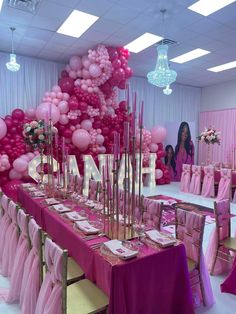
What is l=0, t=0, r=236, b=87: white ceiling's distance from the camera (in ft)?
13.6

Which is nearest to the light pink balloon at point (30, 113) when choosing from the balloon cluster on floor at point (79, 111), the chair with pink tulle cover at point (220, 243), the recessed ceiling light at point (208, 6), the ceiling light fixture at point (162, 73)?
the balloon cluster on floor at point (79, 111)

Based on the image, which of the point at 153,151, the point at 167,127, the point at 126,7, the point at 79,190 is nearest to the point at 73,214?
the point at 79,190

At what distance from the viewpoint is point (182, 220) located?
241cm

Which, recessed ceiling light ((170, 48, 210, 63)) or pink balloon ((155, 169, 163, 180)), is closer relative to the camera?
recessed ceiling light ((170, 48, 210, 63))

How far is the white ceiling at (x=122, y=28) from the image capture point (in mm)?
4137

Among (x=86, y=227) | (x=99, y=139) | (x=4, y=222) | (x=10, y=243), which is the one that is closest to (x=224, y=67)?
(x=99, y=139)

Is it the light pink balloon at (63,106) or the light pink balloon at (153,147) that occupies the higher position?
the light pink balloon at (63,106)

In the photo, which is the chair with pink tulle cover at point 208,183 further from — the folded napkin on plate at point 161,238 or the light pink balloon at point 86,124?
the folded napkin on plate at point 161,238

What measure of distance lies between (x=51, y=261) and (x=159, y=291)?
0.82 meters

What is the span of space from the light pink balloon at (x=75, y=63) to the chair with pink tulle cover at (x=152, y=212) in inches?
183

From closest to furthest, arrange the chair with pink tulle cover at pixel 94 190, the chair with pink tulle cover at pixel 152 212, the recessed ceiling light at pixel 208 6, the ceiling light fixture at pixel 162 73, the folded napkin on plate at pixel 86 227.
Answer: the folded napkin on plate at pixel 86 227 → the chair with pink tulle cover at pixel 152 212 → the chair with pink tulle cover at pixel 94 190 → the recessed ceiling light at pixel 208 6 → the ceiling light fixture at pixel 162 73

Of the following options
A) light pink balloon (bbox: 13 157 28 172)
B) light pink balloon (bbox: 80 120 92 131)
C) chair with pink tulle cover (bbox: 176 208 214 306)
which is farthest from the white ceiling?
chair with pink tulle cover (bbox: 176 208 214 306)

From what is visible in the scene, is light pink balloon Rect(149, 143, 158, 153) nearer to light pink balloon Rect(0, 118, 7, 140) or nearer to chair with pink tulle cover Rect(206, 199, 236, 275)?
light pink balloon Rect(0, 118, 7, 140)

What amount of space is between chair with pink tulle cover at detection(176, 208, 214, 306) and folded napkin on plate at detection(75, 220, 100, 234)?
0.85 m
